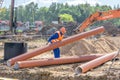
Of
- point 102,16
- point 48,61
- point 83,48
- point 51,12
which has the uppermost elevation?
point 102,16

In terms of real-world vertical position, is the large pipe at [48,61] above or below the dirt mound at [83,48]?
above

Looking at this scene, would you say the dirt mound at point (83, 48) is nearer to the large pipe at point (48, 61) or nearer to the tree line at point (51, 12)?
the large pipe at point (48, 61)

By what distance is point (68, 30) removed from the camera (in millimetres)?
40281

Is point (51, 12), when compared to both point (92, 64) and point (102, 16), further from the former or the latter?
point (92, 64)

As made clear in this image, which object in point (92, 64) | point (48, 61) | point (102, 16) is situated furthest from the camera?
point (102, 16)

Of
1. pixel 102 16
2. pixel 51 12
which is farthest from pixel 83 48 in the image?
pixel 51 12

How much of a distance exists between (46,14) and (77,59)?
4712 inches

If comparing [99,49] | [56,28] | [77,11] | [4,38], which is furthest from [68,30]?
[77,11]

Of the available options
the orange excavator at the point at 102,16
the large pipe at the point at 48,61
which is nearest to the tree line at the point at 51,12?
the orange excavator at the point at 102,16

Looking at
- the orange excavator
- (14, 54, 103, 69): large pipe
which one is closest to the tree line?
the orange excavator

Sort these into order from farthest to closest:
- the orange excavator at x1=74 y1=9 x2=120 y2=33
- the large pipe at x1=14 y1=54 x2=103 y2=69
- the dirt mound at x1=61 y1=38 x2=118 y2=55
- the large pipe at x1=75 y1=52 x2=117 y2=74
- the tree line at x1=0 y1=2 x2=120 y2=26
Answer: the tree line at x1=0 y1=2 x2=120 y2=26
the dirt mound at x1=61 y1=38 x2=118 y2=55
the orange excavator at x1=74 y1=9 x2=120 y2=33
the large pipe at x1=14 y1=54 x2=103 y2=69
the large pipe at x1=75 y1=52 x2=117 y2=74

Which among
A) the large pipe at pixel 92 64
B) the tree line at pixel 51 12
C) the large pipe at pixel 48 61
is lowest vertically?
the tree line at pixel 51 12

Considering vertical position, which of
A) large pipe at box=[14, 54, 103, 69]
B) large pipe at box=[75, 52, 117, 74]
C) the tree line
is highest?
large pipe at box=[75, 52, 117, 74]

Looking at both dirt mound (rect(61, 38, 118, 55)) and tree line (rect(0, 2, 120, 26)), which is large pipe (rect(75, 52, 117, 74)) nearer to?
dirt mound (rect(61, 38, 118, 55))
